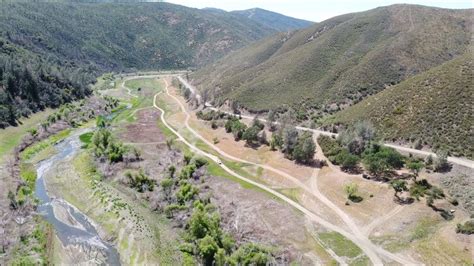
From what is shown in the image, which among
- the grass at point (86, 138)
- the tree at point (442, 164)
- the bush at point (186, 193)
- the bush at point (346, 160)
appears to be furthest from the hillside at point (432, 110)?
the grass at point (86, 138)

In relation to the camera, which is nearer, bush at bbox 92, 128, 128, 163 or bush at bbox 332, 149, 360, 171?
bush at bbox 332, 149, 360, 171

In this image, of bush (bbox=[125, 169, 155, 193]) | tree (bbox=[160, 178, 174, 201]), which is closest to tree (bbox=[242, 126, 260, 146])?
bush (bbox=[125, 169, 155, 193])

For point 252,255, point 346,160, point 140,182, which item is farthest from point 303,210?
point 140,182

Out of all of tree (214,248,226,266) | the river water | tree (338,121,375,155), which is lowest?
the river water

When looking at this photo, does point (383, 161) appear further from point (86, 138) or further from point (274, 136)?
point (86, 138)

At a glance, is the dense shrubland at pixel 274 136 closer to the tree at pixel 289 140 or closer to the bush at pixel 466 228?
the tree at pixel 289 140

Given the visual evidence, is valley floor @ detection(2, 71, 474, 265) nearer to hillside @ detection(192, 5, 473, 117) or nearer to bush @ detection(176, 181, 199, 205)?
→ bush @ detection(176, 181, 199, 205)
